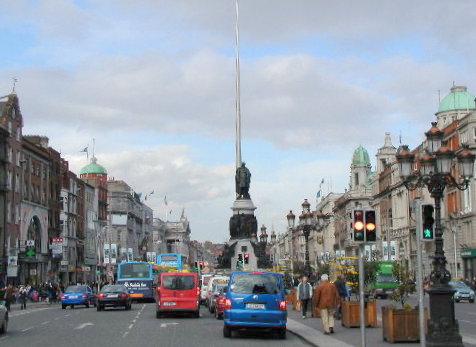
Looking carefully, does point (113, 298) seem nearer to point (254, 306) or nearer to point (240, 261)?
point (240, 261)

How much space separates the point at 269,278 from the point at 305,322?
7000mm

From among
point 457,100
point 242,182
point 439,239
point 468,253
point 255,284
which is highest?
point 457,100

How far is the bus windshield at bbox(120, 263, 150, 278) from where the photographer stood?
52672mm

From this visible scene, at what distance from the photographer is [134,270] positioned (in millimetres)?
52781

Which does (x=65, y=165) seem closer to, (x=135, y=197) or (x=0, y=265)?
(x=0, y=265)

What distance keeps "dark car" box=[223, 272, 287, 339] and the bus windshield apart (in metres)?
30.9

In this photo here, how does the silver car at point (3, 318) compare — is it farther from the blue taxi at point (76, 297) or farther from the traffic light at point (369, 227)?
the blue taxi at point (76, 297)

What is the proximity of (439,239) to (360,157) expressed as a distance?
138m

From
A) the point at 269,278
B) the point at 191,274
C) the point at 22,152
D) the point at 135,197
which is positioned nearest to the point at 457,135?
the point at 22,152

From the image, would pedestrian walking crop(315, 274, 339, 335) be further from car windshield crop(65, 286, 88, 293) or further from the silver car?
car windshield crop(65, 286, 88, 293)

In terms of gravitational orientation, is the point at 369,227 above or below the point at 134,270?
above

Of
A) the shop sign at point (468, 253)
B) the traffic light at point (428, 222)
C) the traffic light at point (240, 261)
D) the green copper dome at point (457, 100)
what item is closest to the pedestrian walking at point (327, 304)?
the traffic light at point (428, 222)

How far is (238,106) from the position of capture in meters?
68.3

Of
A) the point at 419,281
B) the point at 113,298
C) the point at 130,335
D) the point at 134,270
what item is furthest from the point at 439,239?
the point at 134,270
